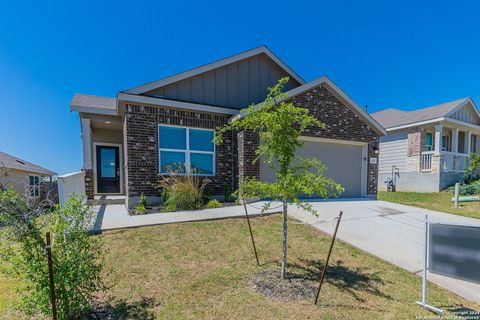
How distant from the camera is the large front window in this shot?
8.16 meters

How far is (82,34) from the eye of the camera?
1104cm

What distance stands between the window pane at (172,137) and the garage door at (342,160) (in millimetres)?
4830

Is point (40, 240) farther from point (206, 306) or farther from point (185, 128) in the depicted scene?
point (185, 128)

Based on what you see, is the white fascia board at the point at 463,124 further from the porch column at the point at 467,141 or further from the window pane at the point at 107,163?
the window pane at the point at 107,163

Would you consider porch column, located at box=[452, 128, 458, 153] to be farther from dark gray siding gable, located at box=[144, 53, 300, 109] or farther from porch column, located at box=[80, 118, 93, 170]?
porch column, located at box=[80, 118, 93, 170]

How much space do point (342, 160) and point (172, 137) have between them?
766 cm

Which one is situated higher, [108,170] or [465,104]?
[465,104]

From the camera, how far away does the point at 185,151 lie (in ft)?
27.7

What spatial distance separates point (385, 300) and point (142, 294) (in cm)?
329

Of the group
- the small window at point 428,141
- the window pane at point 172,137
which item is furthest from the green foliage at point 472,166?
the window pane at point 172,137

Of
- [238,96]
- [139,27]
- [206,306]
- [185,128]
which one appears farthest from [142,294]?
[139,27]

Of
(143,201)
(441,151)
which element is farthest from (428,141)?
(143,201)

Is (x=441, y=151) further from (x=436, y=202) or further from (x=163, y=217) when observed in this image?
(x=163, y=217)

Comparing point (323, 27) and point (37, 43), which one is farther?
point (323, 27)
